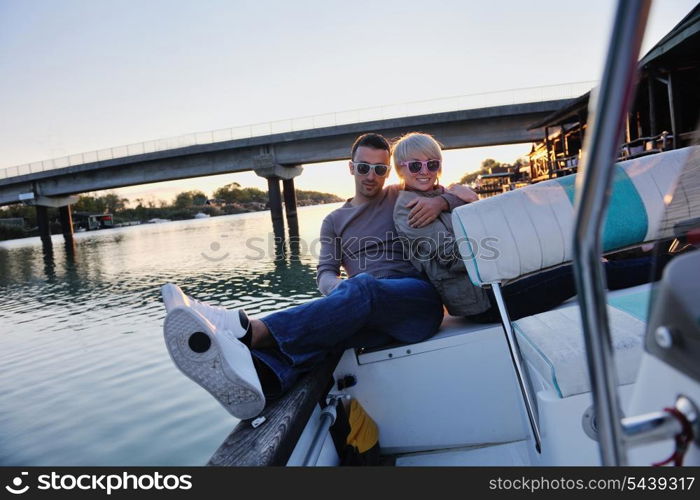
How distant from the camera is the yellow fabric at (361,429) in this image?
6.88ft

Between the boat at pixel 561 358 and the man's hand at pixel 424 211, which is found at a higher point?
the man's hand at pixel 424 211

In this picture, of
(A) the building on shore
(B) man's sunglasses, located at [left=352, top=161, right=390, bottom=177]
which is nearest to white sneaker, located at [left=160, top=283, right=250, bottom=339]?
(B) man's sunglasses, located at [left=352, top=161, right=390, bottom=177]

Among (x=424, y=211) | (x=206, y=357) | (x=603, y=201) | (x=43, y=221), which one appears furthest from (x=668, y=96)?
(x=43, y=221)

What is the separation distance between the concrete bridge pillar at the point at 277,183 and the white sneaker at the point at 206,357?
69.6 ft

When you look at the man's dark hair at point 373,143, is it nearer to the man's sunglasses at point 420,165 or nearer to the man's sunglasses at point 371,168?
the man's sunglasses at point 371,168

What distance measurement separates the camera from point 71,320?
7.99 m

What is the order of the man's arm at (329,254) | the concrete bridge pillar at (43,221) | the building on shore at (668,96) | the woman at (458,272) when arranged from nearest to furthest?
the woman at (458,272) < the man's arm at (329,254) < the building on shore at (668,96) < the concrete bridge pillar at (43,221)

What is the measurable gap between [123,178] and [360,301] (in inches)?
1127

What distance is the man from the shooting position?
1.59 m

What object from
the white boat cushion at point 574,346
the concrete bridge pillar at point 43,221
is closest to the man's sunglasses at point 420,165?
the white boat cushion at point 574,346

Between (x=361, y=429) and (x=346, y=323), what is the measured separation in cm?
53

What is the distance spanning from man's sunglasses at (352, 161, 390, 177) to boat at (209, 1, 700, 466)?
978 millimetres

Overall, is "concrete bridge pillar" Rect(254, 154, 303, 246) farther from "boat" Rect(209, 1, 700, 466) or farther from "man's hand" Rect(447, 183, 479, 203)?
"boat" Rect(209, 1, 700, 466)

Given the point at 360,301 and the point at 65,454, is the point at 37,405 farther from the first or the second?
the point at 360,301
